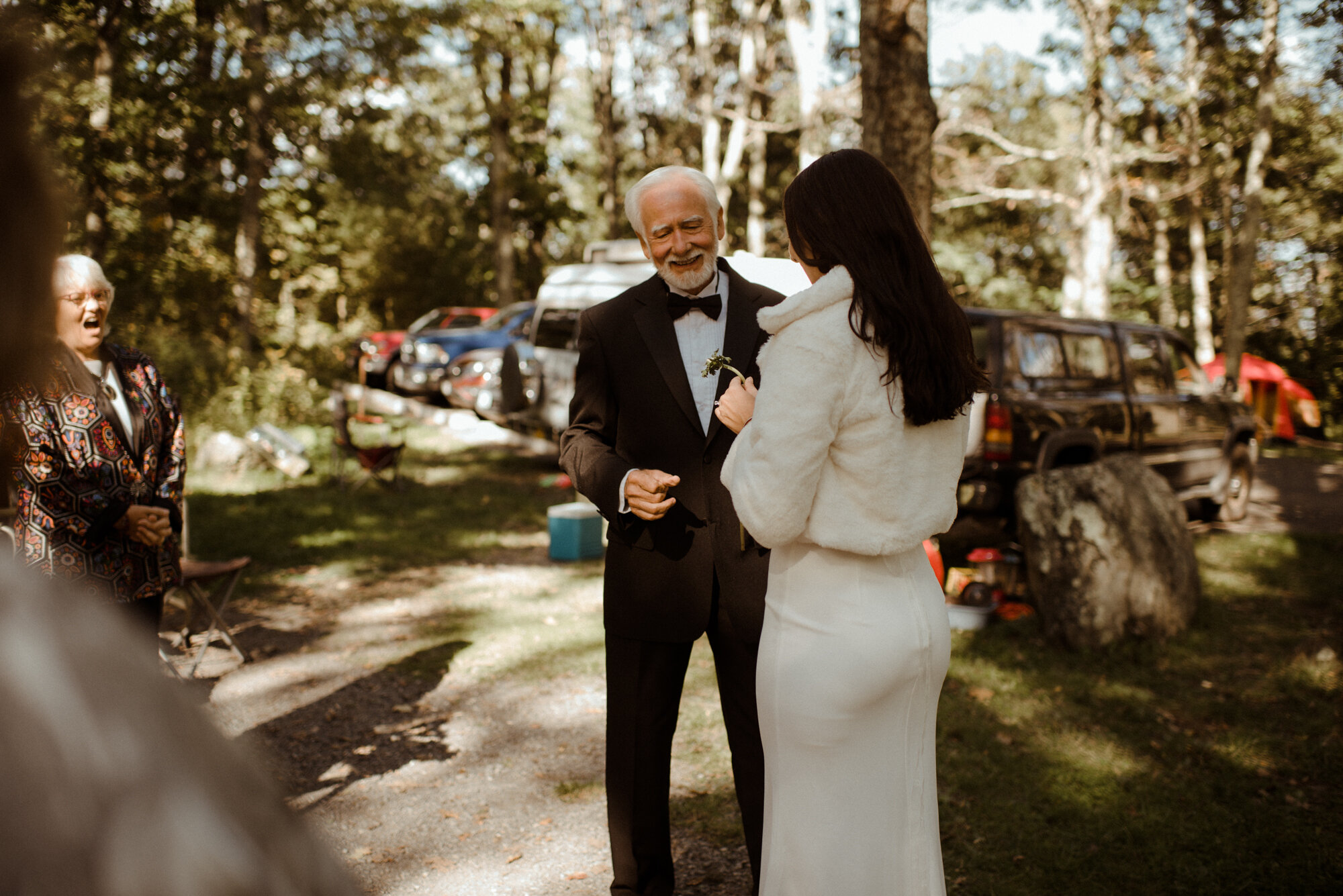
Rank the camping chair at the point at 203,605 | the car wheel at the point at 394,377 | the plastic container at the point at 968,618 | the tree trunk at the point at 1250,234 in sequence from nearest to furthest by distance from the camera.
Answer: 1. the camping chair at the point at 203,605
2. the plastic container at the point at 968,618
3. the tree trunk at the point at 1250,234
4. the car wheel at the point at 394,377

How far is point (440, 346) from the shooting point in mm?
19062

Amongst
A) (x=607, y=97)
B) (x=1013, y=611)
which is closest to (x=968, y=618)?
(x=1013, y=611)

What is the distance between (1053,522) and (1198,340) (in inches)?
875

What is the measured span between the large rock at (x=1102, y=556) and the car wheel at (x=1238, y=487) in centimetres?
465

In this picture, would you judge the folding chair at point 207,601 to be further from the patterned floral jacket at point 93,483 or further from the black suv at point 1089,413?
the black suv at point 1089,413

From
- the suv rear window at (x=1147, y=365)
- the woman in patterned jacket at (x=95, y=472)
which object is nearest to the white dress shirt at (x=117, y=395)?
the woman in patterned jacket at (x=95, y=472)

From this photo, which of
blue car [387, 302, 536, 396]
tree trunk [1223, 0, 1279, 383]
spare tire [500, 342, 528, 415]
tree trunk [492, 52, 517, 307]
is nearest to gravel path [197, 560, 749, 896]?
spare tire [500, 342, 528, 415]

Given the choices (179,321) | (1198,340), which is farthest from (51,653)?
(1198,340)

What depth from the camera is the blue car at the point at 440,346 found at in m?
18.7

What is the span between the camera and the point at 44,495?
3227mm

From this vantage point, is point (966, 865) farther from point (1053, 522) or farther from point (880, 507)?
point (1053, 522)

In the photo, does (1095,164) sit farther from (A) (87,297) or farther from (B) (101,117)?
(A) (87,297)

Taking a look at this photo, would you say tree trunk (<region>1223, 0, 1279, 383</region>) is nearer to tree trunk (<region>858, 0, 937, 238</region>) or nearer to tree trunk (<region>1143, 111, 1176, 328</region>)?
tree trunk (<region>1143, 111, 1176, 328</region>)

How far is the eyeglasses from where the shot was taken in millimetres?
3228
